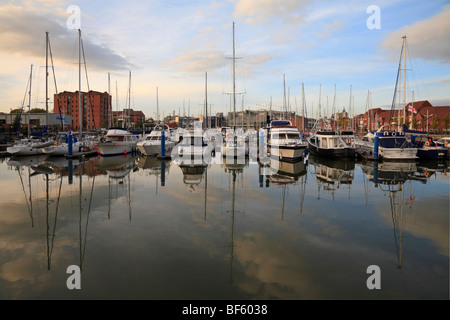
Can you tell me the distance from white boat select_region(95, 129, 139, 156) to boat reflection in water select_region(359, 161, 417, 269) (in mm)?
25695

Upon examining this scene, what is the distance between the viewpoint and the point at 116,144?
111ft

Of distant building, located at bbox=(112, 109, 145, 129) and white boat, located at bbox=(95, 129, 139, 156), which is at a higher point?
distant building, located at bbox=(112, 109, 145, 129)

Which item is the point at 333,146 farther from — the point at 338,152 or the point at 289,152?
the point at 289,152

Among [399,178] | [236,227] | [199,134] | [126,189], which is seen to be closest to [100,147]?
[199,134]

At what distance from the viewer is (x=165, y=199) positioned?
14.3 meters

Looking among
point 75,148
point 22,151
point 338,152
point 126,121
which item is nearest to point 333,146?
point 338,152

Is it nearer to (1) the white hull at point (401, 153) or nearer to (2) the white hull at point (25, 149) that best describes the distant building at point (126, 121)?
(2) the white hull at point (25, 149)

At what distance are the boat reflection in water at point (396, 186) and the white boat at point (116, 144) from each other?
2569 centimetres

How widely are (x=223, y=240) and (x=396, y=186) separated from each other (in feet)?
44.8

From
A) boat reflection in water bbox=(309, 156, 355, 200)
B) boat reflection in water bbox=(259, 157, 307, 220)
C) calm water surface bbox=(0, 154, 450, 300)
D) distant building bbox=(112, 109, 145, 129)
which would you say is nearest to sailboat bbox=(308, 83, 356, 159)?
boat reflection in water bbox=(309, 156, 355, 200)

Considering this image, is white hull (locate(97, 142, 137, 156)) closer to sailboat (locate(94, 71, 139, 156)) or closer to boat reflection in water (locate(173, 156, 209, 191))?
sailboat (locate(94, 71, 139, 156))

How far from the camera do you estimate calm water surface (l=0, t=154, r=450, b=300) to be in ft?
21.0
